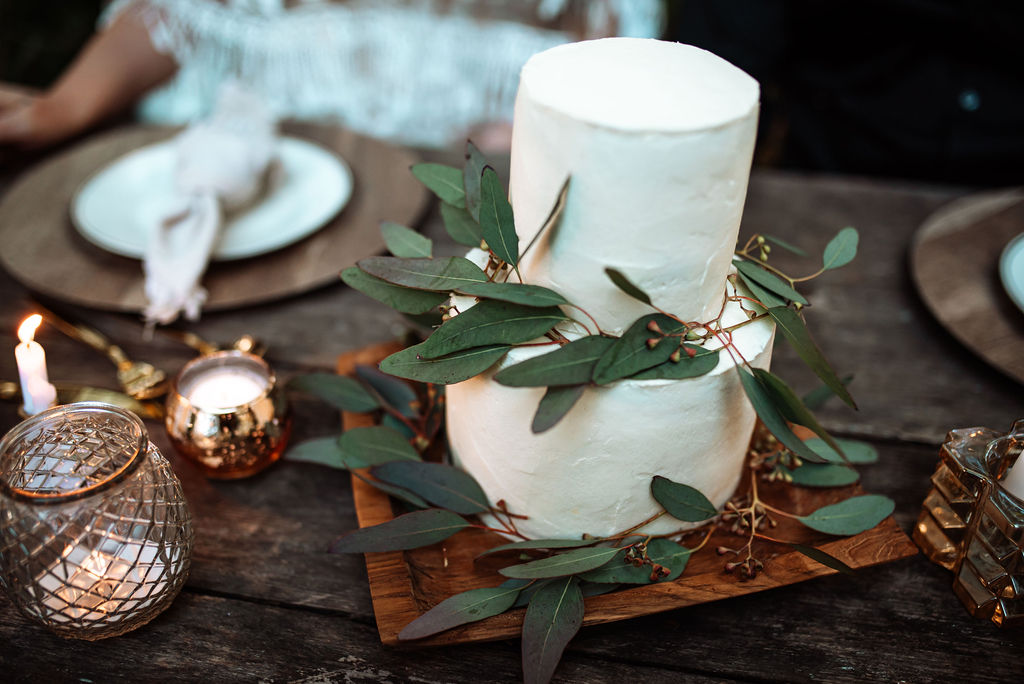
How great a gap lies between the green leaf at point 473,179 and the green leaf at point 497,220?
0.07 meters

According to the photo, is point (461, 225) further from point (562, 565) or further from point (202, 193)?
point (202, 193)

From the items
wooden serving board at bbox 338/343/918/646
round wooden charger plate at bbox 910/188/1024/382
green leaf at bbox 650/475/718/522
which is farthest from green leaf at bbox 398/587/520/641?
round wooden charger plate at bbox 910/188/1024/382

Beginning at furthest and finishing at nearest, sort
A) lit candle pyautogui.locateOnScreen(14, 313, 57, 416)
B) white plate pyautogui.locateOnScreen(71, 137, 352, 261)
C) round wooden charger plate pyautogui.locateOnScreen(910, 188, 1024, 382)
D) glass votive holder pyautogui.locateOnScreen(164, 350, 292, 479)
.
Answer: white plate pyautogui.locateOnScreen(71, 137, 352, 261)
round wooden charger plate pyautogui.locateOnScreen(910, 188, 1024, 382)
glass votive holder pyautogui.locateOnScreen(164, 350, 292, 479)
lit candle pyautogui.locateOnScreen(14, 313, 57, 416)

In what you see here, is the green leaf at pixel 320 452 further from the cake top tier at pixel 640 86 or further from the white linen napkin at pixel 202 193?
the cake top tier at pixel 640 86

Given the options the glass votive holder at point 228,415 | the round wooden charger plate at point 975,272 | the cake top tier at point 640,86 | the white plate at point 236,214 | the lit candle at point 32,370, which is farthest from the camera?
the white plate at point 236,214

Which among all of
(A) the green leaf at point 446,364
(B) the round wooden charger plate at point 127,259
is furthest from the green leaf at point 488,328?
(B) the round wooden charger plate at point 127,259

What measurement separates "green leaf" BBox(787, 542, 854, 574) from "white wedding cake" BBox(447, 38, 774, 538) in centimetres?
9

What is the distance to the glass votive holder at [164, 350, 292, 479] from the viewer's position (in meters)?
0.70

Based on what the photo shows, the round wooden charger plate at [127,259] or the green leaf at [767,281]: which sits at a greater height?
the green leaf at [767,281]

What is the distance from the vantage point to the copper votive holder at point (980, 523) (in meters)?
0.60

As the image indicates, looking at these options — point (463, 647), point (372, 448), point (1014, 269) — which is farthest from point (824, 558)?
point (1014, 269)

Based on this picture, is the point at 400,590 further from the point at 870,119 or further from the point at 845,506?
the point at 870,119

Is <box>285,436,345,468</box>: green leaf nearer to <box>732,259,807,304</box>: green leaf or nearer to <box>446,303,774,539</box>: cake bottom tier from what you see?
<box>446,303,774,539</box>: cake bottom tier

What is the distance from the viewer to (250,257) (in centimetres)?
102
